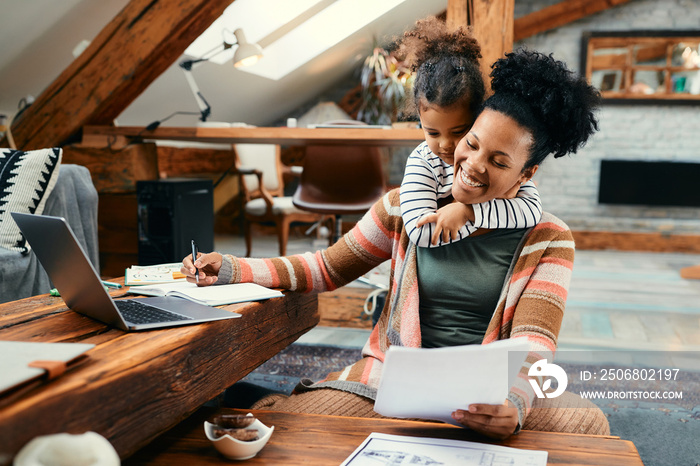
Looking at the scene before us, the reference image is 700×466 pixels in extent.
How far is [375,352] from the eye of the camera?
1150 mm

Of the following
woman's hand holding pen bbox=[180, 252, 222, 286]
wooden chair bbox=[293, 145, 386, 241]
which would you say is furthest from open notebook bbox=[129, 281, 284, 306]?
wooden chair bbox=[293, 145, 386, 241]

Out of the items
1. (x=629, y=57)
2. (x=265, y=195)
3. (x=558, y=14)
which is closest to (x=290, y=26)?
(x=265, y=195)

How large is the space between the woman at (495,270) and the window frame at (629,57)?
4.85m

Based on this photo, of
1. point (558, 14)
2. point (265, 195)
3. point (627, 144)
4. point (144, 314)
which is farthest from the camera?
point (627, 144)

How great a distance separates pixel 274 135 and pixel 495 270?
194 centimetres

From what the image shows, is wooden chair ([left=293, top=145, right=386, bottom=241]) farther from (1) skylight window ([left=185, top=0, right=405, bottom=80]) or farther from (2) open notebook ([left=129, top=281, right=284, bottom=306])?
(2) open notebook ([left=129, top=281, right=284, bottom=306])

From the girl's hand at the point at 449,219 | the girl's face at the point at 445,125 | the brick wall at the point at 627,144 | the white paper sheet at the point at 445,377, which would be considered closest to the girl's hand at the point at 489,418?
the white paper sheet at the point at 445,377

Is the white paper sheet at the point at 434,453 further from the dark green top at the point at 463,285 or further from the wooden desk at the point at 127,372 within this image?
the dark green top at the point at 463,285

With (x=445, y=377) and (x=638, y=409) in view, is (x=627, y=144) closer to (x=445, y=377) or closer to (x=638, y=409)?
(x=638, y=409)

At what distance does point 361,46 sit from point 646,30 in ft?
8.70

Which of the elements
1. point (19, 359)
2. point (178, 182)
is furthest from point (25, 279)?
point (19, 359)

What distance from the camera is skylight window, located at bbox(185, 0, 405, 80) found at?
386cm

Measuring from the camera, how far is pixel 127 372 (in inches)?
24.8

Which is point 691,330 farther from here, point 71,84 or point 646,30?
point 646,30
